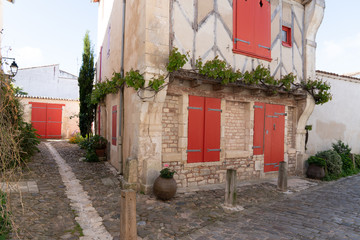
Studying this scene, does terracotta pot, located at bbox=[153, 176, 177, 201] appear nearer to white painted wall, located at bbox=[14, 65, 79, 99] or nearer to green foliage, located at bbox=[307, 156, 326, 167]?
green foliage, located at bbox=[307, 156, 326, 167]

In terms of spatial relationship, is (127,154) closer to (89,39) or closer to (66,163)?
(66,163)

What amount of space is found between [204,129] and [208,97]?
0.83 metres

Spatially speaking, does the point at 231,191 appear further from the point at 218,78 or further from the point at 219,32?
the point at 219,32

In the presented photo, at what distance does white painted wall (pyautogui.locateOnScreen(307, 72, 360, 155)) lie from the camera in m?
8.76

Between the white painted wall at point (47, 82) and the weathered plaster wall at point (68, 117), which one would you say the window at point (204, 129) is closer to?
the weathered plaster wall at point (68, 117)

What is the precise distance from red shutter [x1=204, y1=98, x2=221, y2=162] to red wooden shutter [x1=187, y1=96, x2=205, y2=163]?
128 millimetres

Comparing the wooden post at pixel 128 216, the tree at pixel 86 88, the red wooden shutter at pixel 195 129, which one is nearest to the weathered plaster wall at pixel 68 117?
the tree at pixel 86 88

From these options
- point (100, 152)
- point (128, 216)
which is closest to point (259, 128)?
point (128, 216)

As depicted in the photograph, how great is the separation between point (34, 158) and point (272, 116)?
26.0 ft

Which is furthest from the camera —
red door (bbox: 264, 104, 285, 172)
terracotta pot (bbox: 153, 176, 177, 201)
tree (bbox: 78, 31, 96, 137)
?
tree (bbox: 78, 31, 96, 137)

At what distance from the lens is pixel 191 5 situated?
541cm

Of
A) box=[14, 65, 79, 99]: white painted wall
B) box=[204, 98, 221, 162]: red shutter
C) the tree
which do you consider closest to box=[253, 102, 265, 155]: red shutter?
box=[204, 98, 221, 162]: red shutter

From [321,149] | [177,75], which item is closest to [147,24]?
[177,75]

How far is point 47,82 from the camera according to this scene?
1833 centimetres
